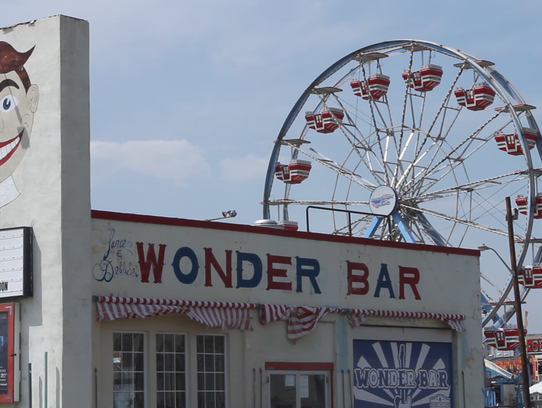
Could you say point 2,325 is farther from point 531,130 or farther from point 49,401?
point 531,130

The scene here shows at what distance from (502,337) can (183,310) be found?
93.9 ft

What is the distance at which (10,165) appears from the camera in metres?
16.8

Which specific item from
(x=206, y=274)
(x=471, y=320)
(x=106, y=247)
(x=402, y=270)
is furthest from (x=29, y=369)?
(x=471, y=320)

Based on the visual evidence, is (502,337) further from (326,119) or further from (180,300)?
(180,300)

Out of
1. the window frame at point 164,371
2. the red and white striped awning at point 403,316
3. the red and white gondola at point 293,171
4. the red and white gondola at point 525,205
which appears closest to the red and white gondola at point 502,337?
the red and white gondola at point 525,205

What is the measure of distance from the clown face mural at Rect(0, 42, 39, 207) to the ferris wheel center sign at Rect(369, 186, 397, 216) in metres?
26.1

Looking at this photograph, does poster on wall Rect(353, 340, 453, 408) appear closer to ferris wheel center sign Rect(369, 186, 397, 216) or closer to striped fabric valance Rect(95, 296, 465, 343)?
striped fabric valance Rect(95, 296, 465, 343)

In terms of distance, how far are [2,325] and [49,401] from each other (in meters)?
1.54

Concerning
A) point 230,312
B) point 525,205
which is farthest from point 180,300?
point 525,205

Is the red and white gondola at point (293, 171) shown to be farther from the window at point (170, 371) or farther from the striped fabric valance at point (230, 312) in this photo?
the window at point (170, 371)

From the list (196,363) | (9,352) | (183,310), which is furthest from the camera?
(196,363)

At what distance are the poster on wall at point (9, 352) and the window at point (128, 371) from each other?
A: 1.85 m

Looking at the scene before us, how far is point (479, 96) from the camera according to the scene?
133 ft

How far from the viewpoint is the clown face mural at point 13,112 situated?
16.6m
